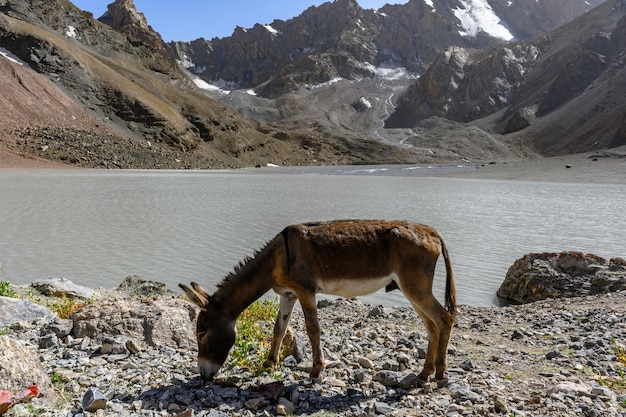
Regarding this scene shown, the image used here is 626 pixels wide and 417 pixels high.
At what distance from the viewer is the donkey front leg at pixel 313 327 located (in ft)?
21.0

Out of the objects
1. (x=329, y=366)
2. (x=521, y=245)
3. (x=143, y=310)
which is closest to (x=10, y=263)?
(x=143, y=310)

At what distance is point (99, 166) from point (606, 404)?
89190 mm

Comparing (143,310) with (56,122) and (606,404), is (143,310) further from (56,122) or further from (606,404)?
(56,122)

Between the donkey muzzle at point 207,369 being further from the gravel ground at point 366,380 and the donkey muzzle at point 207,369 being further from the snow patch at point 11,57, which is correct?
the snow patch at point 11,57

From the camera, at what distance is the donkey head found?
639 cm

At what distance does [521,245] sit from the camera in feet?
70.8

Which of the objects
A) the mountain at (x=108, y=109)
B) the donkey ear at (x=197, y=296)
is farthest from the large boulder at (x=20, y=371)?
the mountain at (x=108, y=109)

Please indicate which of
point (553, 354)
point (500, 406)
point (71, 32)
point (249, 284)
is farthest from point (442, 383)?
point (71, 32)

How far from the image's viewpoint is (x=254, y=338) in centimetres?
831

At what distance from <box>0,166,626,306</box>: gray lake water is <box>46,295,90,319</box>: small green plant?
355 centimetres

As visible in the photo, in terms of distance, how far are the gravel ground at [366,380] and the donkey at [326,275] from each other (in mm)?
417

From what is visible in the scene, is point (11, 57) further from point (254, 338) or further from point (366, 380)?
point (366, 380)

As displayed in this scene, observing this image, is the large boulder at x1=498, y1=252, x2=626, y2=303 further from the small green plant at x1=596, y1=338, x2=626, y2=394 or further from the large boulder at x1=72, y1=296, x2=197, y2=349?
the large boulder at x1=72, y1=296, x2=197, y2=349

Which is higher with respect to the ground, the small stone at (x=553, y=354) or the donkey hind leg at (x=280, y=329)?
the donkey hind leg at (x=280, y=329)
